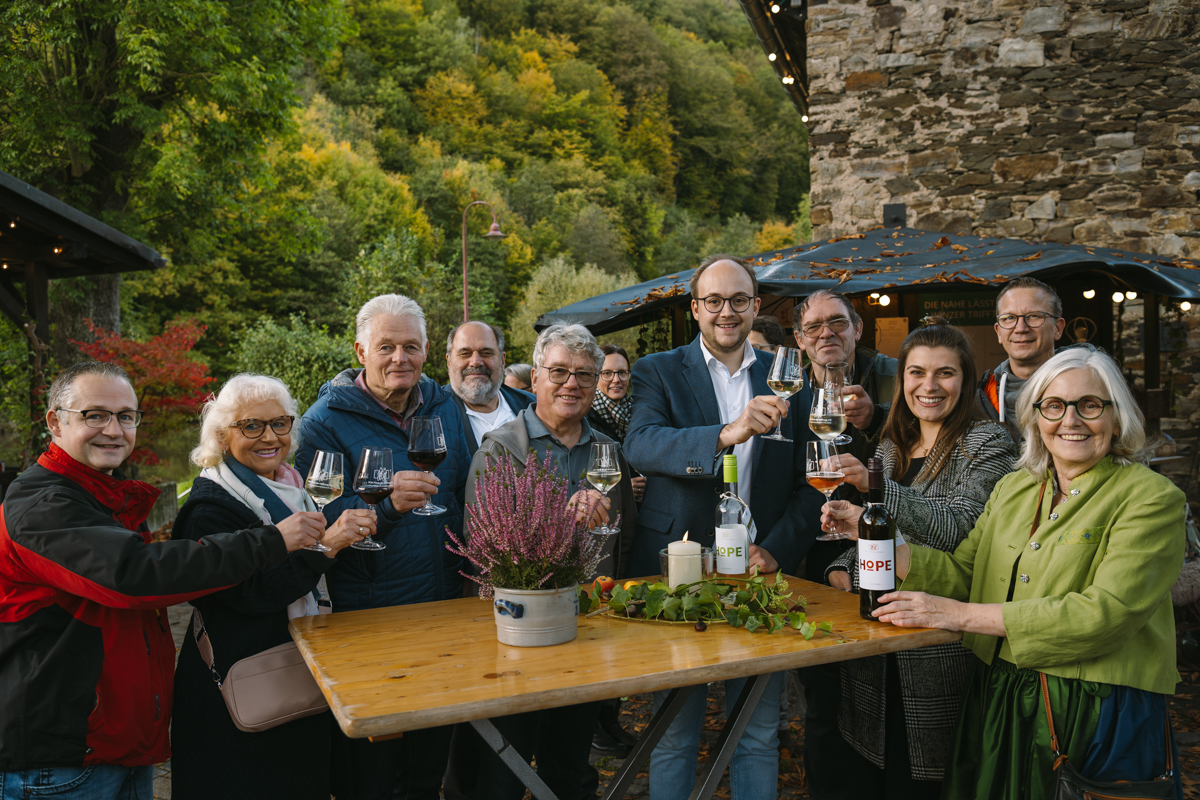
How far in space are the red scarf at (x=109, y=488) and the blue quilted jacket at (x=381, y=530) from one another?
1.68 ft

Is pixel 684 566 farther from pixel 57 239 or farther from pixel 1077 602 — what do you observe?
pixel 57 239

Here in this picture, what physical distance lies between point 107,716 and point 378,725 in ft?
3.19

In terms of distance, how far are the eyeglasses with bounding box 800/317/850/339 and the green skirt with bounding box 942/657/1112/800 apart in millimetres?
1526

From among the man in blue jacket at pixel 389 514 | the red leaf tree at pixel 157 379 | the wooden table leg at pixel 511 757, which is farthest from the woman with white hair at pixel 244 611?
the red leaf tree at pixel 157 379

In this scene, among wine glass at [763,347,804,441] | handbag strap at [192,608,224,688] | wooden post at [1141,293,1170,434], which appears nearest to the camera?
handbag strap at [192,608,224,688]

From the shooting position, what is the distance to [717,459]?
261cm

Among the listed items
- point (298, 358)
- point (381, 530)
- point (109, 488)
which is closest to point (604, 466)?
point (381, 530)

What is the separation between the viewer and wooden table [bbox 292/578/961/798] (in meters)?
1.57

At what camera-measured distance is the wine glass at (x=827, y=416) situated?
226 cm

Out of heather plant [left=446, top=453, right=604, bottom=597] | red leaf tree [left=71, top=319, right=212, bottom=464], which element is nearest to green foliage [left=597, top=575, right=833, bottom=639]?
heather plant [left=446, top=453, right=604, bottom=597]

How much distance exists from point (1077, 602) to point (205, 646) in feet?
7.33

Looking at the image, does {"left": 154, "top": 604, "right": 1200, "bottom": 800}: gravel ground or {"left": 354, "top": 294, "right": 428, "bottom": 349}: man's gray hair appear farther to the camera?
{"left": 154, "top": 604, "right": 1200, "bottom": 800}: gravel ground

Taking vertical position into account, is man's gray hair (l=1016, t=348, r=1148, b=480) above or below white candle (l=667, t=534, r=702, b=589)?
above

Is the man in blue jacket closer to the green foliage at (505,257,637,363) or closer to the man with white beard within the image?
the man with white beard
